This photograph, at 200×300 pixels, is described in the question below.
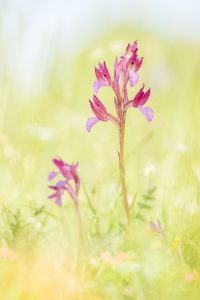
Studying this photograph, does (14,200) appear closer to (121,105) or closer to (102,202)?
(102,202)

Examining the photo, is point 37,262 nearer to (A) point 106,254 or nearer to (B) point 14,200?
(A) point 106,254

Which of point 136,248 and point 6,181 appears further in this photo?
point 6,181

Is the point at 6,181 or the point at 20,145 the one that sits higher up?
the point at 20,145

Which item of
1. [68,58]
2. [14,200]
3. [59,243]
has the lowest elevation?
[59,243]

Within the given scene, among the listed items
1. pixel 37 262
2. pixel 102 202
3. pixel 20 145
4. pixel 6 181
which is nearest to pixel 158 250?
pixel 37 262

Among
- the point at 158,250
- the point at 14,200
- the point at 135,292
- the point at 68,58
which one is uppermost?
the point at 68,58

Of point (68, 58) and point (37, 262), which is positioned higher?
point (68, 58)

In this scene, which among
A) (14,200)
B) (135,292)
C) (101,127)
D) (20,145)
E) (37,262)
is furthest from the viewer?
(101,127)

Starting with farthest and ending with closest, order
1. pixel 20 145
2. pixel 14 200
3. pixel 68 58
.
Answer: pixel 68 58 < pixel 20 145 < pixel 14 200

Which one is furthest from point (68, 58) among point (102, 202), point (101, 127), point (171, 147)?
point (102, 202)
